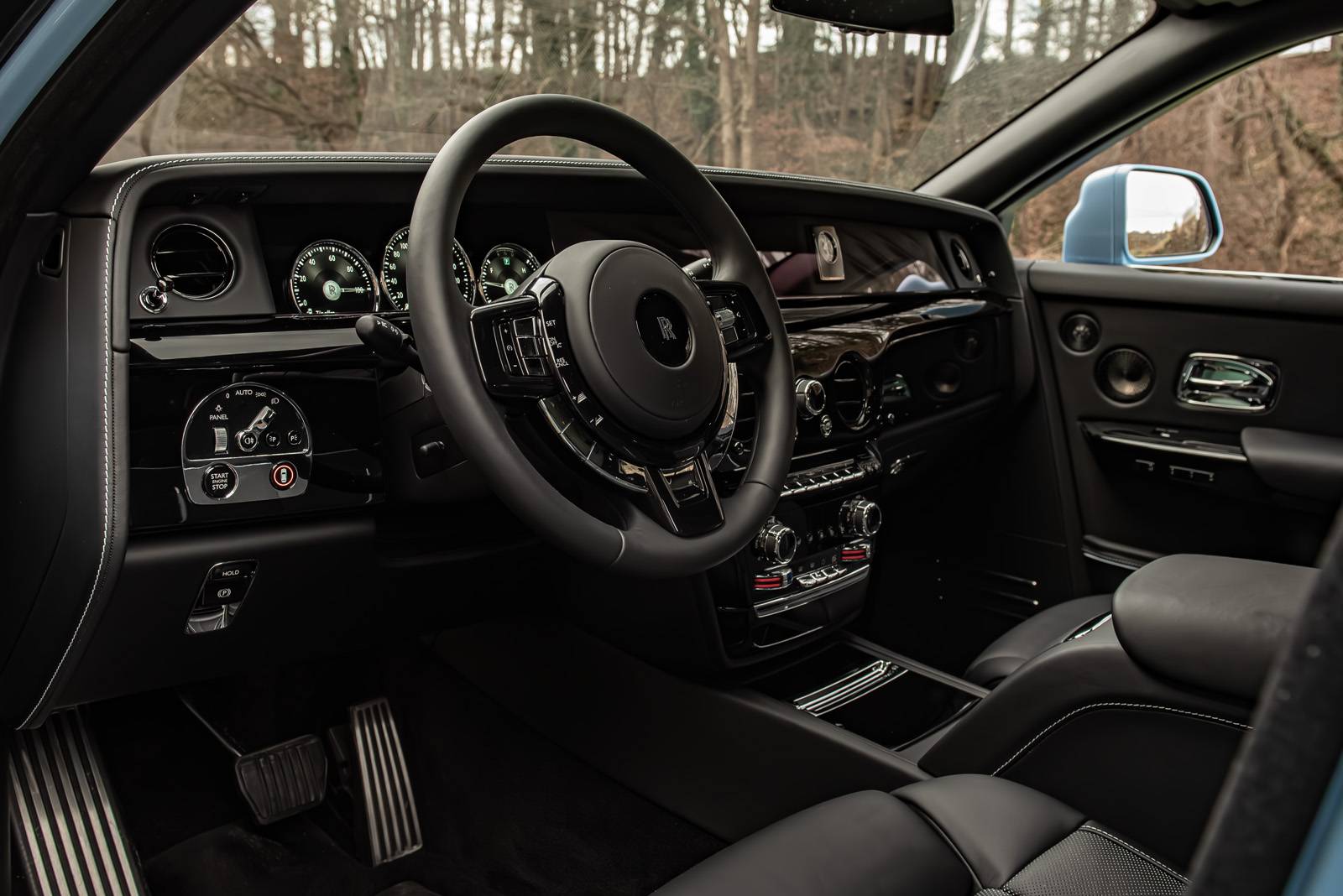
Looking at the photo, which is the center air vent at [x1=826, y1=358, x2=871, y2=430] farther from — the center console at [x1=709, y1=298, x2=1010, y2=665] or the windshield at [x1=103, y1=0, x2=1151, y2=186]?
the windshield at [x1=103, y1=0, x2=1151, y2=186]

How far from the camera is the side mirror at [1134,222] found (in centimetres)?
247

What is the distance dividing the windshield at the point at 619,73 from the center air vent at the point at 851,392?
133 centimetres

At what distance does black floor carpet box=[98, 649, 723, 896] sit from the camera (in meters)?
1.86

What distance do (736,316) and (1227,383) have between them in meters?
1.39

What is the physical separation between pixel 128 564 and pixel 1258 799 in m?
1.34

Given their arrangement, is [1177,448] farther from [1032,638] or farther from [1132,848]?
[1132,848]

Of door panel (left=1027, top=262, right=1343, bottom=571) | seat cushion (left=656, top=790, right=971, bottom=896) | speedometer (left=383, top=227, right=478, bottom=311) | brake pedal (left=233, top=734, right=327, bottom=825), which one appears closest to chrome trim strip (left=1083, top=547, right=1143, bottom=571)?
door panel (left=1027, top=262, right=1343, bottom=571)

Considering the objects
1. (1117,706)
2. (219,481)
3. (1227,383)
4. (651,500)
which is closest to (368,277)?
(219,481)

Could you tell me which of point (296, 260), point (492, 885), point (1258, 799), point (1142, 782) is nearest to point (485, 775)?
point (492, 885)

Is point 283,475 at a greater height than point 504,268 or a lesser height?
lesser

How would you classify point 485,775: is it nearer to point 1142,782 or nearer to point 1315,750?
point 1142,782

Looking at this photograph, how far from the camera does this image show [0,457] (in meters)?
1.32

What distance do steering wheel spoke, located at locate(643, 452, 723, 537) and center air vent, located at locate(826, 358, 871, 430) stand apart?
2.30ft

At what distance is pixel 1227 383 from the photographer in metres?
2.28
